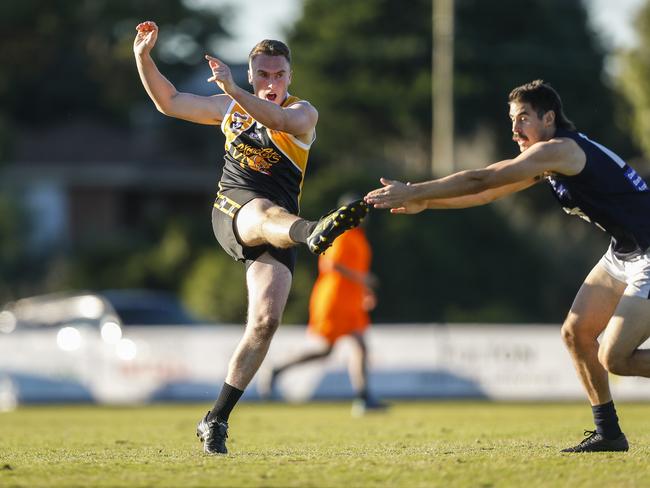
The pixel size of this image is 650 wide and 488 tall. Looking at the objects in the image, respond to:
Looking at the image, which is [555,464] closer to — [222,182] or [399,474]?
[399,474]

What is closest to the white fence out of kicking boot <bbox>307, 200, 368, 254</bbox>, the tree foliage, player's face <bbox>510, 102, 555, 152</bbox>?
player's face <bbox>510, 102, 555, 152</bbox>

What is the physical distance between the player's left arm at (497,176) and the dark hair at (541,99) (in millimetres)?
273

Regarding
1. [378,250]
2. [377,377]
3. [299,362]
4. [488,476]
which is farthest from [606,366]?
[378,250]

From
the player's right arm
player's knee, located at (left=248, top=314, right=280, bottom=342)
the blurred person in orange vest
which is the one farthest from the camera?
the blurred person in orange vest

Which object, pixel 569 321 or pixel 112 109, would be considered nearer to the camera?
pixel 569 321

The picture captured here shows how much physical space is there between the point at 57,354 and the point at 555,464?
13285mm

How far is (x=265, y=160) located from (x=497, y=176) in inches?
60.7

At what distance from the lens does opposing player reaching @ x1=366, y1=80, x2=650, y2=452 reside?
7.21m

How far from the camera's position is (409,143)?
146 ft

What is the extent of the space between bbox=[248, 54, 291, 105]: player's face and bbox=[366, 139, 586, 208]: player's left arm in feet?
3.50

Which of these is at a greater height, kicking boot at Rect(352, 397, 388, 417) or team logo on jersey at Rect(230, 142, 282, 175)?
team logo on jersey at Rect(230, 142, 282, 175)

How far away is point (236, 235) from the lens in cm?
776

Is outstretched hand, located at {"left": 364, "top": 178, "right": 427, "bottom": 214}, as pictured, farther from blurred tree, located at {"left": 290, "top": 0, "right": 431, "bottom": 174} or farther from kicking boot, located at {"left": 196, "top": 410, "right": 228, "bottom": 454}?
blurred tree, located at {"left": 290, "top": 0, "right": 431, "bottom": 174}

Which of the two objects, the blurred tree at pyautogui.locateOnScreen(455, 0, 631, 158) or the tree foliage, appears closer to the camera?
the blurred tree at pyautogui.locateOnScreen(455, 0, 631, 158)
